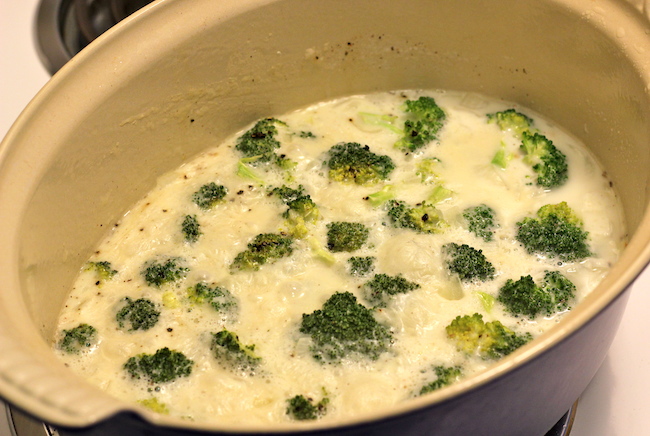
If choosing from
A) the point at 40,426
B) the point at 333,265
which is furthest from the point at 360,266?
the point at 40,426

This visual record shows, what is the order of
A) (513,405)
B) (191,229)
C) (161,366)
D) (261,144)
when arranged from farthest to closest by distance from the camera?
(261,144) < (191,229) < (161,366) < (513,405)

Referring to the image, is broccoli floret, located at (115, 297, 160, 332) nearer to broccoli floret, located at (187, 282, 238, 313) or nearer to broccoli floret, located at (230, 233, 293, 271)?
broccoli floret, located at (187, 282, 238, 313)

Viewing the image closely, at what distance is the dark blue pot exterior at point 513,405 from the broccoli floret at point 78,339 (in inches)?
17.4

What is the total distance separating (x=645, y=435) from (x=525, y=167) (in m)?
0.80

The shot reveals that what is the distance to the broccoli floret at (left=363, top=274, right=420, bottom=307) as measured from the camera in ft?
5.83

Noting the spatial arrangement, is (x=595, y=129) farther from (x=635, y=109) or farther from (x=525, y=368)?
(x=525, y=368)

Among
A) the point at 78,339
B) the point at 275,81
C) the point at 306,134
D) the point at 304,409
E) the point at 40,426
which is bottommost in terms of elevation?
the point at 40,426

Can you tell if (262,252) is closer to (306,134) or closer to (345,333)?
(345,333)

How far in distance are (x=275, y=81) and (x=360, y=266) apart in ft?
2.52

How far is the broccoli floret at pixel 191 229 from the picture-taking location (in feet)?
6.53

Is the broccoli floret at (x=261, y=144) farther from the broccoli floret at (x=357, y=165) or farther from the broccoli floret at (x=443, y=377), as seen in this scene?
the broccoli floret at (x=443, y=377)

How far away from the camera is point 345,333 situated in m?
1.67

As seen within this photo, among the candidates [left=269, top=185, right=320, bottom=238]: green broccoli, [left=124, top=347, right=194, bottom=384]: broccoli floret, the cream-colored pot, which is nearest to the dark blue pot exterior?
the cream-colored pot

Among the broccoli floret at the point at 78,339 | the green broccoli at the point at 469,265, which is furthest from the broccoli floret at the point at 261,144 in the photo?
the broccoli floret at the point at 78,339
